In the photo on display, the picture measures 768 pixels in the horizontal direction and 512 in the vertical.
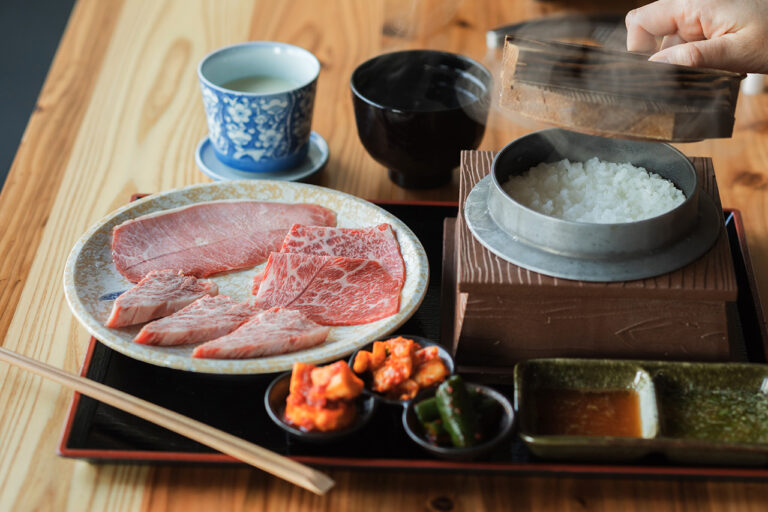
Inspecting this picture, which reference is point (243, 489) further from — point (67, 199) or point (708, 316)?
point (67, 199)

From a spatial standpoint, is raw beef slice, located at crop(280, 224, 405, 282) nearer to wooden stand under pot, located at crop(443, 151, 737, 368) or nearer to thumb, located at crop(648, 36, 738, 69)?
wooden stand under pot, located at crop(443, 151, 737, 368)

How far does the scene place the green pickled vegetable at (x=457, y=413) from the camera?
1.46 metres

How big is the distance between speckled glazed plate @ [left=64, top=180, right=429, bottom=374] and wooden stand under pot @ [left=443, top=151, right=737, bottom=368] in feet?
0.60

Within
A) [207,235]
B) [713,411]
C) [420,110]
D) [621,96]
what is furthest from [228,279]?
[713,411]

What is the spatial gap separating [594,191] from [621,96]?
0.34m

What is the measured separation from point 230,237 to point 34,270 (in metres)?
0.53

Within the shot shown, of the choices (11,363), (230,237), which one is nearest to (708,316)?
(230,237)

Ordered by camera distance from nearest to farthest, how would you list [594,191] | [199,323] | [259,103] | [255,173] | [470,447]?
1. [470,447]
2. [199,323]
3. [594,191]
4. [259,103]
5. [255,173]

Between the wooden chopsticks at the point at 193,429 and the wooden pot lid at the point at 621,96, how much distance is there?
2.57ft

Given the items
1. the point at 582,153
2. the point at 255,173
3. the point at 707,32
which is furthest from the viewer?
the point at 255,173

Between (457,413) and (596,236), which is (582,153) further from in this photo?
(457,413)

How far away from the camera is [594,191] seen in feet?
6.05

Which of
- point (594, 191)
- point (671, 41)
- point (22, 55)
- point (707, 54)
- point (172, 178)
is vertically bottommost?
point (22, 55)

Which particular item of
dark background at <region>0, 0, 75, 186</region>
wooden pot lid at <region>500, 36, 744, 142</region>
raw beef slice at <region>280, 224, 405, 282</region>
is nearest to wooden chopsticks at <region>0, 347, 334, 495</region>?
raw beef slice at <region>280, 224, 405, 282</region>
